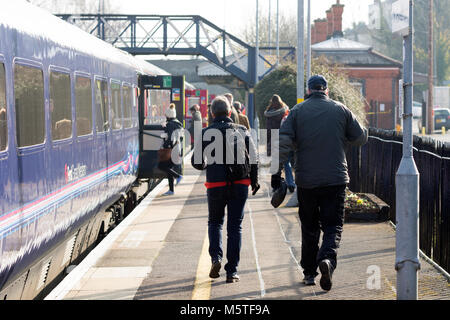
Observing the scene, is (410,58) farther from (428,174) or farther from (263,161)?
(263,161)

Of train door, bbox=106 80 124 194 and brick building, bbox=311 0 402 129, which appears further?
brick building, bbox=311 0 402 129

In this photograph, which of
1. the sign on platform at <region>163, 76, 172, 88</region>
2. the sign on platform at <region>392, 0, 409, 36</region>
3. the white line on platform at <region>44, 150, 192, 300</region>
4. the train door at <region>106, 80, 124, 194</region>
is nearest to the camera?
the sign on platform at <region>392, 0, 409, 36</region>

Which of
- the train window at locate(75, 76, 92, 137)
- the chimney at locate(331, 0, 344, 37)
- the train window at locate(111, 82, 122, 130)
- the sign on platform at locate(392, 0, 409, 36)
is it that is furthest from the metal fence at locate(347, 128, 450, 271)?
the chimney at locate(331, 0, 344, 37)

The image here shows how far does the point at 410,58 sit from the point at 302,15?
7.77m

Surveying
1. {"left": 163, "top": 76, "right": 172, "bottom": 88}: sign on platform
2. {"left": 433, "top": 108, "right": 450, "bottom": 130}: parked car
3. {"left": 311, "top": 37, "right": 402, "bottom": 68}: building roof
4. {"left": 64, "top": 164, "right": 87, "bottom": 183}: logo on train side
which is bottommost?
{"left": 433, "top": 108, "right": 450, "bottom": 130}: parked car

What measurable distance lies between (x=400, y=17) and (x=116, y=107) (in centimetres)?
736

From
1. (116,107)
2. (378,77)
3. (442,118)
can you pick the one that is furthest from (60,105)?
(442,118)

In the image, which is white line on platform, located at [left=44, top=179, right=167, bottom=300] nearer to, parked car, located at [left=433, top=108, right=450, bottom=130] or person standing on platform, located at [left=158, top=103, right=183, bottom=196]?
person standing on platform, located at [left=158, top=103, right=183, bottom=196]

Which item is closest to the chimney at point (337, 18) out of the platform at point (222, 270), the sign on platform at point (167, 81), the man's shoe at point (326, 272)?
the sign on platform at point (167, 81)

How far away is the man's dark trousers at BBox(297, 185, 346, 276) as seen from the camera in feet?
23.0

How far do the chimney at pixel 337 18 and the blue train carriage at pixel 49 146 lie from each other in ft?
159

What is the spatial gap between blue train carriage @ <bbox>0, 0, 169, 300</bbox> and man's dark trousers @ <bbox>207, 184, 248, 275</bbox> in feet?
5.20

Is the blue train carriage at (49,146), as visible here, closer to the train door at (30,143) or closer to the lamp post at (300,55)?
the train door at (30,143)

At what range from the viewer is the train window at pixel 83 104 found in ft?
31.7
